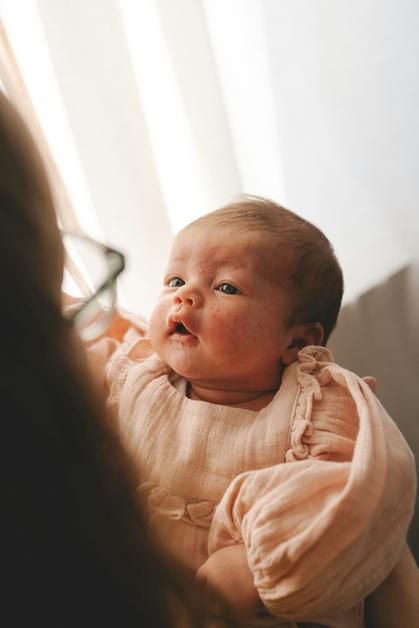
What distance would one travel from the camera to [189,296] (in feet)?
2.93

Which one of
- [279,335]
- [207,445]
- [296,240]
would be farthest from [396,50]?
[207,445]

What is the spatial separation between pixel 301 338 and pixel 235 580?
1.36 ft

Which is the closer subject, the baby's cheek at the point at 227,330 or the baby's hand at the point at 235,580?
the baby's hand at the point at 235,580

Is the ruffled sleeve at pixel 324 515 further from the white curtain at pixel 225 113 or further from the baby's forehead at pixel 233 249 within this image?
the white curtain at pixel 225 113

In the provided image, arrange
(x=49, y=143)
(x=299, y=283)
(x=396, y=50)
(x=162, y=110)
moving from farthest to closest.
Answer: (x=162, y=110) < (x=49, y=143) < (x=396, y=50) < (x=299, y=283)

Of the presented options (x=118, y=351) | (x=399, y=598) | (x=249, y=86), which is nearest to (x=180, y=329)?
(x=118, y=351)

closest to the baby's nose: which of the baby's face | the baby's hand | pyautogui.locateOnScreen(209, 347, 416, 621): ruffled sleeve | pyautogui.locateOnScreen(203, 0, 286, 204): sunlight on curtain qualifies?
the baby's face

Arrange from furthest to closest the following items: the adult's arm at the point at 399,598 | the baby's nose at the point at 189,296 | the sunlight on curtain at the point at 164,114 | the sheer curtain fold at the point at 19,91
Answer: the sunlight on curtain at the point at 164,114 < the sheer curtain fold at the point at 19,91 < the baby's nose at the point at 189,296 < the adult's arm at the point at 399,598

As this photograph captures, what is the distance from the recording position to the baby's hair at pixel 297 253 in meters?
0.94

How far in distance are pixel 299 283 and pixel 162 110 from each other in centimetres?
64

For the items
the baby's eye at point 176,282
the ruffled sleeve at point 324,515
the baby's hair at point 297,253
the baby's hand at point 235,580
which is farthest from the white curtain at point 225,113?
the baby's hand at point 235,580

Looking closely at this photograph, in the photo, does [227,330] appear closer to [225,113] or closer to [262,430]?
[262,430]

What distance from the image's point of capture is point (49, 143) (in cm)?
121

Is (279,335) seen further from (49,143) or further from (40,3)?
(40,3)
